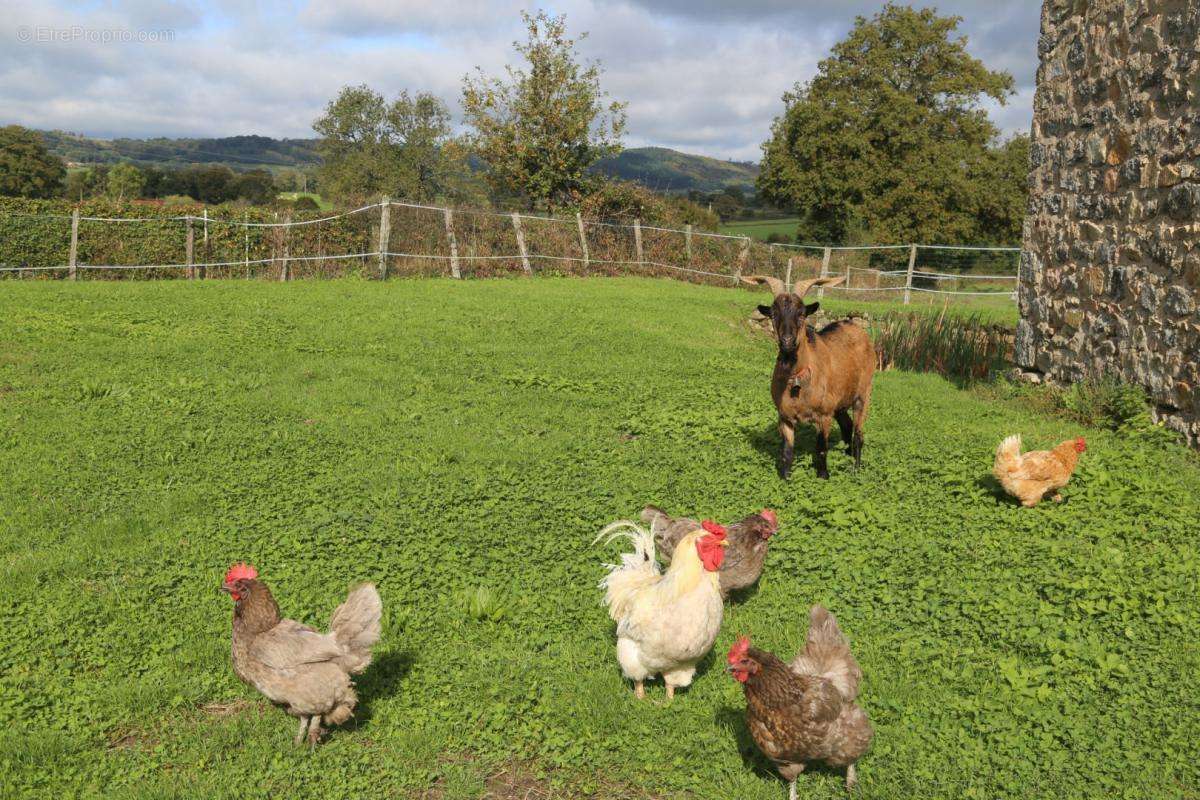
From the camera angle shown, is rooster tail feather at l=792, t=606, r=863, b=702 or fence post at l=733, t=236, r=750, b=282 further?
fence post at l=733, t=236, r=750, b=282

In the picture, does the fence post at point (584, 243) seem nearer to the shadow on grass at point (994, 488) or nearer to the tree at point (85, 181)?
the shadow on grass at point (994, 488)

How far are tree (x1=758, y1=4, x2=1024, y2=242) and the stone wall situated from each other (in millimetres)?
37200

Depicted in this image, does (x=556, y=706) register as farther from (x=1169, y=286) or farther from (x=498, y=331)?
(x=498, y=331)

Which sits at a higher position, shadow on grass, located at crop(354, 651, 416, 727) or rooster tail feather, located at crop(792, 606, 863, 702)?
rooster tail feather, located at crop(792, 606, 863, 702)

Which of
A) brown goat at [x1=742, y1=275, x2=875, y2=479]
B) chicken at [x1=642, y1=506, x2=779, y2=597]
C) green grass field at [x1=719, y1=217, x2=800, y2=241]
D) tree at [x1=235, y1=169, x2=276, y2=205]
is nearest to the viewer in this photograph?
chicken at [x1=642, y1=506, x2=779, y2=597]

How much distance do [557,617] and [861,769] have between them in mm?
2459

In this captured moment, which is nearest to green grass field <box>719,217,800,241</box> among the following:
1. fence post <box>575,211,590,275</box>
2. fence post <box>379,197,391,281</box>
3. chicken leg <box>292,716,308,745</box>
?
fence post <box>575,211,590,275</box>

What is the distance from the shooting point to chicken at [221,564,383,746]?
4.64 m

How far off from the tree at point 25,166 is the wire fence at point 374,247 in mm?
48339

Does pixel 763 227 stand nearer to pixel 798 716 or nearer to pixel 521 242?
pixel 521 242

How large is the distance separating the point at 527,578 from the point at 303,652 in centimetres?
237

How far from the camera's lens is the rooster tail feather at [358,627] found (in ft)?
15.6

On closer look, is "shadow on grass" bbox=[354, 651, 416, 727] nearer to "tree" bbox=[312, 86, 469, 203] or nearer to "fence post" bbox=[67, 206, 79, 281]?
"fence post" bbox=[67, 206, 79, 281]

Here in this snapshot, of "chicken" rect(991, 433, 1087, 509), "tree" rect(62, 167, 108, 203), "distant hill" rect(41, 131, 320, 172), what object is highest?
"distant hill" rect(41, 131, 320, 172)
